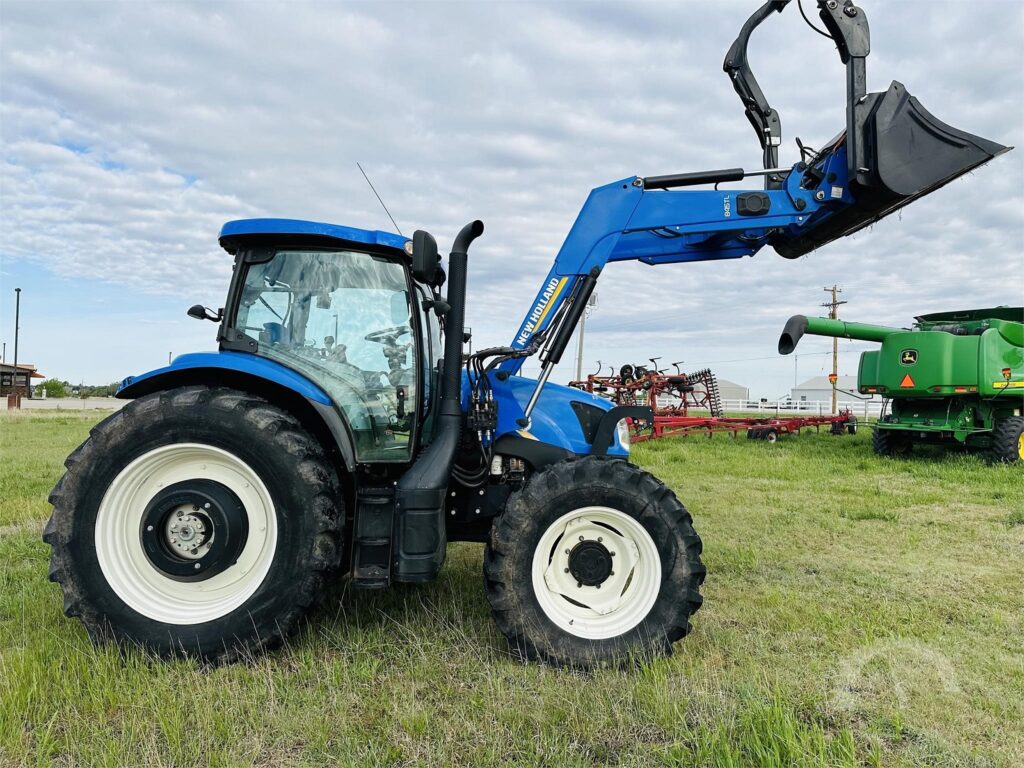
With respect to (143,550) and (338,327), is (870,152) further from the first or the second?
(143,550)

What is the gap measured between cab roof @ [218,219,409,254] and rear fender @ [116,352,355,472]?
0.62 m

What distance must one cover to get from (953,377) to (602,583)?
33.9ft

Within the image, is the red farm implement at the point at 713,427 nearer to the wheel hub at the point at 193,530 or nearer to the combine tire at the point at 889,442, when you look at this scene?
the combine tire at the point at 889,442

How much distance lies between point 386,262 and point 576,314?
1120 millimetres

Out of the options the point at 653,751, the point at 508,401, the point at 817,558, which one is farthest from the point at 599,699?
the point at 817,558

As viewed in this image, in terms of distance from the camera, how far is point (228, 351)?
3676mm

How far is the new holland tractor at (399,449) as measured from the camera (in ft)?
10.8

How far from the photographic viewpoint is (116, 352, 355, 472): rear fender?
3422 millimetres

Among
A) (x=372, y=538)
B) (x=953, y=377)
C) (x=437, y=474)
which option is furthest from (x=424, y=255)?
(x=953, y=377)

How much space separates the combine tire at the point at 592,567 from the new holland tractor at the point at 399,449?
0.03 ft

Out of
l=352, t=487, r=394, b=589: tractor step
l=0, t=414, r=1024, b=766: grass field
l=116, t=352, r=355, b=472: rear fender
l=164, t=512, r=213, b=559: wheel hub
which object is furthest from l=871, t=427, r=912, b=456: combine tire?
l=164, t=512, r=213, b=559: wheel hub

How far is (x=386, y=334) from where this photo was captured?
378cm

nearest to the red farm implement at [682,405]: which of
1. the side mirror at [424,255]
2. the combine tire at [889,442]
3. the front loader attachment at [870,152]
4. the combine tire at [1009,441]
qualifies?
the combine tire at [889,442]

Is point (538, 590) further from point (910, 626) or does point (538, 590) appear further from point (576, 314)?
point (910, 626)
